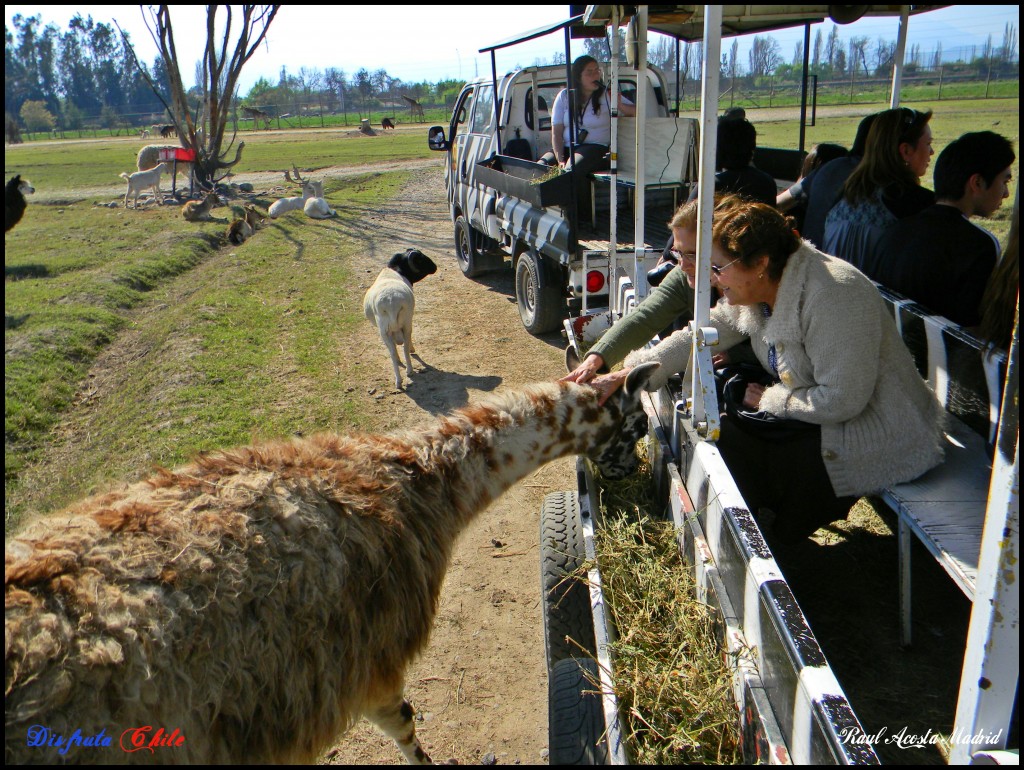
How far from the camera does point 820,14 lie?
544 centimetres

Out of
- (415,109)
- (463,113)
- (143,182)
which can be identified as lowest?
(143,182)

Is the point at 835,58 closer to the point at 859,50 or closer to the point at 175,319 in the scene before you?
the point at 859,50

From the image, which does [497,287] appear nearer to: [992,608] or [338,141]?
[992,608]

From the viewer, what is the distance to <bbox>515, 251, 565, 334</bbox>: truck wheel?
764 cm

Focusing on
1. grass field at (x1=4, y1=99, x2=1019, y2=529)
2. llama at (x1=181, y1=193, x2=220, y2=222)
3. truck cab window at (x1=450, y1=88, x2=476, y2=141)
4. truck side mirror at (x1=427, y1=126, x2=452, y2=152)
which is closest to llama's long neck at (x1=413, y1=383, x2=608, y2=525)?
grass field at (x1=4, y1=99, x2=1019, y2=529)


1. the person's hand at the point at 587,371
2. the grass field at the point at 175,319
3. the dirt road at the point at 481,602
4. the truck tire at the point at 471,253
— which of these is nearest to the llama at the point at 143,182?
the grass field at the point at 175,319

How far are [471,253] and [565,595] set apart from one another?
842 centimetres

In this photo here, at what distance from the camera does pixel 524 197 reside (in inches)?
286

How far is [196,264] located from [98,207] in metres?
9.24

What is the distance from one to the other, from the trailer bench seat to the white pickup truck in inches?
127

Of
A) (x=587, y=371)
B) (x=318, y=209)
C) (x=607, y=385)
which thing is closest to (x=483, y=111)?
(x=587, y=371)

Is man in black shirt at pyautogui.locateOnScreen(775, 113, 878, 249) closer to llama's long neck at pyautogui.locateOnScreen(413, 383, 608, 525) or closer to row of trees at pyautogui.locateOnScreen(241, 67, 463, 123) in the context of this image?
llama's long neck at pyautogui.locateOnScreen(413, 383, 608, 525)

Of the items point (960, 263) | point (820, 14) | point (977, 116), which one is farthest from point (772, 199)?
point (977, 116)

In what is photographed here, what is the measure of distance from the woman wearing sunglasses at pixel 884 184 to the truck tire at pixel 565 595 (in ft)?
7.53
